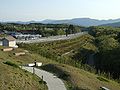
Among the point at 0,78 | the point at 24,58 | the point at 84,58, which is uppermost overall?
the point at 0,78

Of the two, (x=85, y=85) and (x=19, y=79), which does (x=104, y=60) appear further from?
(x=19, y=79)

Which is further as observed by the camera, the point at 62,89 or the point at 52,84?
the point at 52,84

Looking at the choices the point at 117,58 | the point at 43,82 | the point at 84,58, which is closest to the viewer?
the point at 43,82

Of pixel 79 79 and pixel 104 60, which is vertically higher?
pixel 79 79

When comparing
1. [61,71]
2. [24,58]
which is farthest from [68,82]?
[24,58]

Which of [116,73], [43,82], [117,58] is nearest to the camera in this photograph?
[43,82]

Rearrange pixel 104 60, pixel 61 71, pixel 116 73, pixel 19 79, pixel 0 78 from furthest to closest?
pixel 104 60, pixel 116 73, pixel 61 71, pixel 19 79, pixel 0 78

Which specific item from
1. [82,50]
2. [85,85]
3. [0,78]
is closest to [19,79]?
[0,78]

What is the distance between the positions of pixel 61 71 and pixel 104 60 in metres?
33.8

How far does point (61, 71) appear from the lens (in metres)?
35.1

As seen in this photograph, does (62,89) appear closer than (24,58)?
Yes

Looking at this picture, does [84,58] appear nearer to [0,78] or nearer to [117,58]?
[117,58]

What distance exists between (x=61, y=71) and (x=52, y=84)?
6.70 metres

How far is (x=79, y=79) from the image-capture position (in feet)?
104
